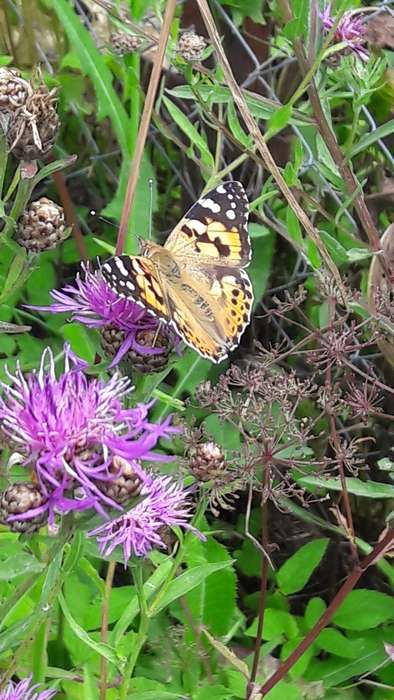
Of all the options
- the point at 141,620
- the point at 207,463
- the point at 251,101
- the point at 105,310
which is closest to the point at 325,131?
the point at 251,101

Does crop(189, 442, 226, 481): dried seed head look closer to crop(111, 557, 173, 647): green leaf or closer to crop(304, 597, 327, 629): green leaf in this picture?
crop(111, 557, 173, 647): green leaf

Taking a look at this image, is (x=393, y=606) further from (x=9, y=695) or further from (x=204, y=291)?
(x=9, y=695)

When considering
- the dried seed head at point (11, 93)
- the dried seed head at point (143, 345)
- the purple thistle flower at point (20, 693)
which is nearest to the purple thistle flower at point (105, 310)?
the dried seed head at point (143, 345)

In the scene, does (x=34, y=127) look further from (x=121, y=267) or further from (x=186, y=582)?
(x=186, y=582)

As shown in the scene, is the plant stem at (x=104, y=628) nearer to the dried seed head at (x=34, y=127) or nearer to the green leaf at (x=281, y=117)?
the dried seed head at (x=34, y=127)

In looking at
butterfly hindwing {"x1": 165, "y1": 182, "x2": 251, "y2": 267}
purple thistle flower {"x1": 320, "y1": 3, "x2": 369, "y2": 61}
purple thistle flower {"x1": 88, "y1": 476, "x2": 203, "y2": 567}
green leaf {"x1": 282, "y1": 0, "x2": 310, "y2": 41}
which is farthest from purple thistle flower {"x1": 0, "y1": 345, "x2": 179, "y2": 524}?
purple thistle flower {"x1": 320, "y1": 3, "x2": 369, "y2": 61}

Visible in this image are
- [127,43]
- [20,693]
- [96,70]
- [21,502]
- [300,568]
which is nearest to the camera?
[21,502]

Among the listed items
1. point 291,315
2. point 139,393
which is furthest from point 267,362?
point 291,315
